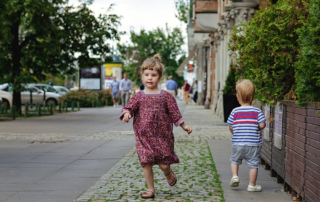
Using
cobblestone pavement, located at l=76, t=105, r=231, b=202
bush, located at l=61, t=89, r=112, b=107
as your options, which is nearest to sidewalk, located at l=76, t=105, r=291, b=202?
cobblestone pavement, located at l=76, t=105, r=231, b=202

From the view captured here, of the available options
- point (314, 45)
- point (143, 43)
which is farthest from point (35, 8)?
point (143, 43)

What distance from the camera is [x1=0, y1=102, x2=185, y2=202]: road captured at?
5.37 meters

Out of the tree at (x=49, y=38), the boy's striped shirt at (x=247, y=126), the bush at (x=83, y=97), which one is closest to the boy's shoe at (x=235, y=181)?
the boy's striped shirt at (x=247, y=126)

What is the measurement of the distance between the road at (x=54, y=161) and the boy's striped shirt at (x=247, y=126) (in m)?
1.86

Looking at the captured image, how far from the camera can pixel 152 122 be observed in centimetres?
502

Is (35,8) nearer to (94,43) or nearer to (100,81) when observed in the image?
(94,43)

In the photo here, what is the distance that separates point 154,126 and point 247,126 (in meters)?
1.07

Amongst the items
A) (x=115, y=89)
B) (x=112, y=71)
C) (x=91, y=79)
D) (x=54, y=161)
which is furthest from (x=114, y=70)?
(x=54, y=161)

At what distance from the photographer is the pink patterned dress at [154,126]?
16.4 feet

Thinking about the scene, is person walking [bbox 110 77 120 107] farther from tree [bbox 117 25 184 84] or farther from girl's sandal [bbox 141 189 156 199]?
tree [bbox 117 25 184 84]

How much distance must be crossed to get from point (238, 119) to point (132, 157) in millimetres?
2904

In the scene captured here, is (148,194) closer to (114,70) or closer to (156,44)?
(114,70)

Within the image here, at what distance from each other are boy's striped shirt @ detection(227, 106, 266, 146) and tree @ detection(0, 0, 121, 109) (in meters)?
12.7

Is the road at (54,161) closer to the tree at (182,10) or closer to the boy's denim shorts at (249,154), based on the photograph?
the boy's denim shorts at (249,154)
